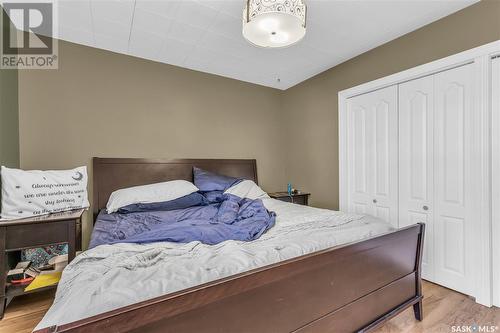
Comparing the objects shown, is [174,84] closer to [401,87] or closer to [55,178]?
[55,178]

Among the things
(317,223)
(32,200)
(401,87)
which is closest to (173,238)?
(317,223)

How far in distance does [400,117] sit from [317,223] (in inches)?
63.9

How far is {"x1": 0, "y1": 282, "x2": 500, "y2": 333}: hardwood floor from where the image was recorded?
66.0 inches

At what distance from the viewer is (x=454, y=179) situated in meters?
2.17

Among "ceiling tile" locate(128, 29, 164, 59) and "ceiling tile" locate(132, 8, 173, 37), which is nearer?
"ceiling tile" locate(132, 8, 173, 37)

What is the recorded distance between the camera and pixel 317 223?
1.83 m

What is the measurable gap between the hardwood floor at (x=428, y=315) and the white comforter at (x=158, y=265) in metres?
0.72

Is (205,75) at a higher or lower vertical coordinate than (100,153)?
higher
